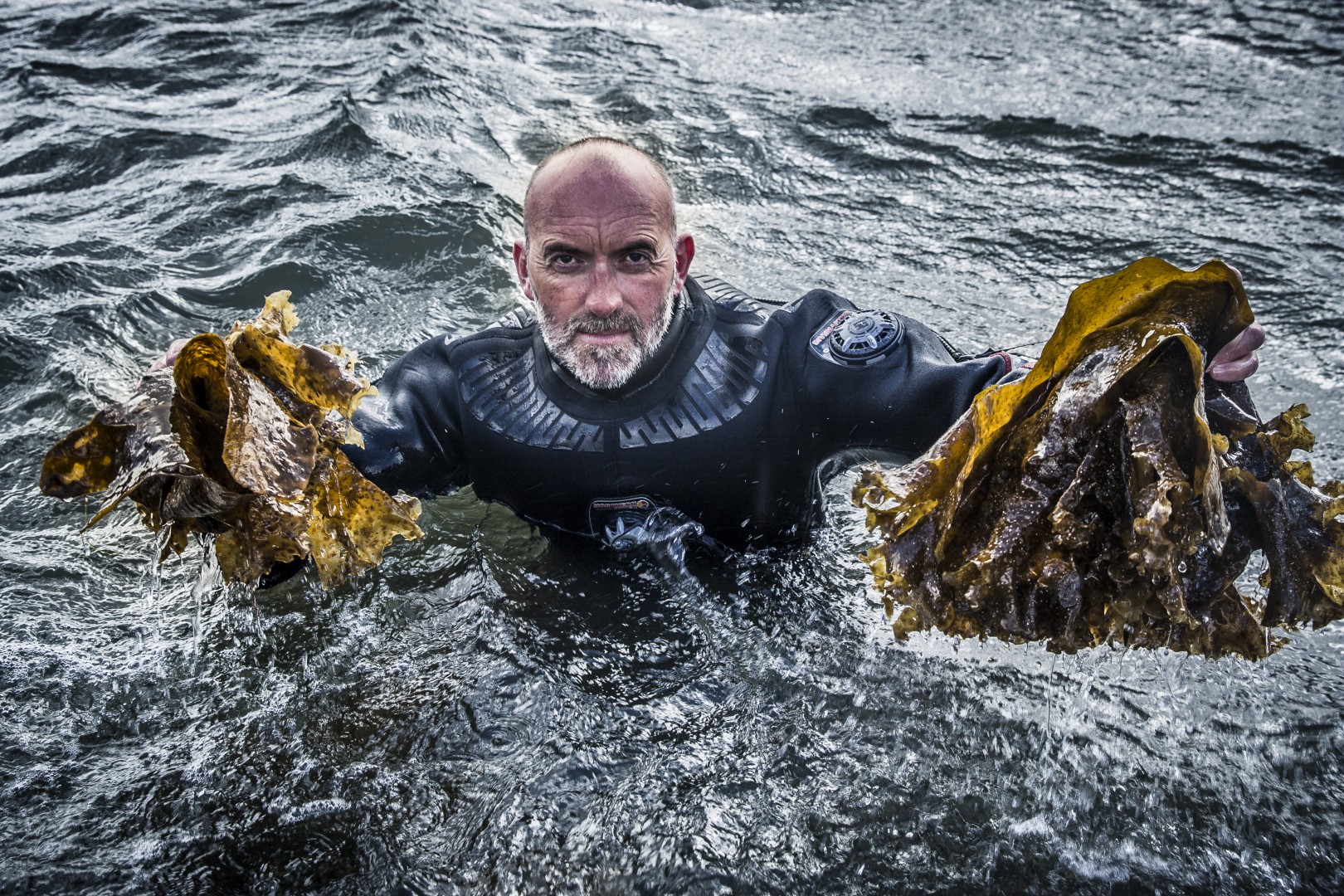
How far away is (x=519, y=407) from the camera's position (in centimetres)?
321

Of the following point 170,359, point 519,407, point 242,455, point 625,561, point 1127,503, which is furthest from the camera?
point 625,561

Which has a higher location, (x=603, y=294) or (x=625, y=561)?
(x=603, y=294)

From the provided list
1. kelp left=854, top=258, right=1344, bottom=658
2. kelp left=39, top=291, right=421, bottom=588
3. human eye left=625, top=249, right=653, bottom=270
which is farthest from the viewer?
human eye left=625, top=249, right=653, bottom=270

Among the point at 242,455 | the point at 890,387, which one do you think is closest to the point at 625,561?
the point at 890,387

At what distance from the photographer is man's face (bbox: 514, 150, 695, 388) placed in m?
2.95

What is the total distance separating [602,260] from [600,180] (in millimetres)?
219

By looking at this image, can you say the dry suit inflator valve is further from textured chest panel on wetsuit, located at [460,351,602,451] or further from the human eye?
textured chest panel on wetsuit, located at [460,351,602,451]

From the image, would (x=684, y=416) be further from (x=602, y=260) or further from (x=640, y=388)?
(x=602, y=260)

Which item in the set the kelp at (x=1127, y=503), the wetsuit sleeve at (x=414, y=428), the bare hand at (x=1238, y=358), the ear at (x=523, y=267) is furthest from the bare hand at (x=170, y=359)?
the bare hand at (x=1238, y=358)

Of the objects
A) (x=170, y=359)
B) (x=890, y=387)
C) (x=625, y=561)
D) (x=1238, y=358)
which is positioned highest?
(x=1238, y=358)

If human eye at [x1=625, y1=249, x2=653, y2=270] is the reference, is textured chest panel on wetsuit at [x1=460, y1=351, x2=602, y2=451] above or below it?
below

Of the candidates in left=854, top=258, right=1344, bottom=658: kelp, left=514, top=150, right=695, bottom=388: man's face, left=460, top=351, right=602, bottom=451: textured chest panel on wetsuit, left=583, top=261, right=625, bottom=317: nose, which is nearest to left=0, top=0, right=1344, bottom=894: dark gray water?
left=460, top=351, right=602, bottom=451: textured chest panel on wetsuit

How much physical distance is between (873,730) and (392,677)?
4.73ft

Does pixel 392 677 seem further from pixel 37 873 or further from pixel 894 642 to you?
pixel 894 642
